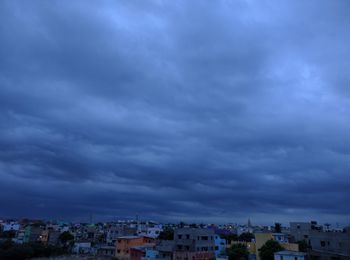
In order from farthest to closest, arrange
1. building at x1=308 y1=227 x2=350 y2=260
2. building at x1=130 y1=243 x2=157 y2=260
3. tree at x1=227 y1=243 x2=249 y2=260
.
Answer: building at x1=130 y1=243 x2=157 y2=260
tree at x1=227 y1=243 x2=249 y2=260
building at x1=308 y1=227 x2=350 y2=260

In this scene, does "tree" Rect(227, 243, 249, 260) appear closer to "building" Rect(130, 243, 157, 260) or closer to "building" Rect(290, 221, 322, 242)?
"building" Rect(130, 243, 157, 260)

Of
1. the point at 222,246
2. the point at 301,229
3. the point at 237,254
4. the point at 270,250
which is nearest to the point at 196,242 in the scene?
the point at 237,254

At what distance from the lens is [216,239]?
95.2 meters

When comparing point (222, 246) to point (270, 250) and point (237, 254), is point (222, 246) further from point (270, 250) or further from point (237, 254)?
point (270, 250)

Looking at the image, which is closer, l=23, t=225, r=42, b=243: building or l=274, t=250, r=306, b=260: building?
l=274, t=250, r=306, b=260: building

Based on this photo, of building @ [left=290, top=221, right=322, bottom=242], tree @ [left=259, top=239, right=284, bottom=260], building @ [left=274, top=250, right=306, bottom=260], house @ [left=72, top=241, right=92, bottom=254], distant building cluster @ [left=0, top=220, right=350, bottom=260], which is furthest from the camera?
house @ [left=72, top=241, right=92, bottom=254]

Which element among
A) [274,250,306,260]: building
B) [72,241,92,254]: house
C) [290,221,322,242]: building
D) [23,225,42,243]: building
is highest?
[290,221,322,242]: building

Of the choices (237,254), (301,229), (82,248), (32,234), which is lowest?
(82,248)

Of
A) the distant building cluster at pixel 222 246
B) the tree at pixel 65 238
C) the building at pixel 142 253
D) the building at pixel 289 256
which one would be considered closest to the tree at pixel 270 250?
the distant building cluster at pixel 222 246

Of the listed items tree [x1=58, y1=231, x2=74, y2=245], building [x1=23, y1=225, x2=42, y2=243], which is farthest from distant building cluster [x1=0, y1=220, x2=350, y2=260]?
building [x1=23, y1=225, x2=42, y2=243]

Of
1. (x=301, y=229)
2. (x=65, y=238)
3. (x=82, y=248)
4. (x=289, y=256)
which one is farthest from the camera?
(x=65, y=238)

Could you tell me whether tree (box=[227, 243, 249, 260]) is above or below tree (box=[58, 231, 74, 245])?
below

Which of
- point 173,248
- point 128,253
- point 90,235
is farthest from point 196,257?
point 90,235

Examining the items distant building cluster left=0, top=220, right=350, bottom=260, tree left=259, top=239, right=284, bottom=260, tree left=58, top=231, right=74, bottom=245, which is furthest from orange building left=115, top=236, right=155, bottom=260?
tree left=58, top=231, right=74, bottom=245
